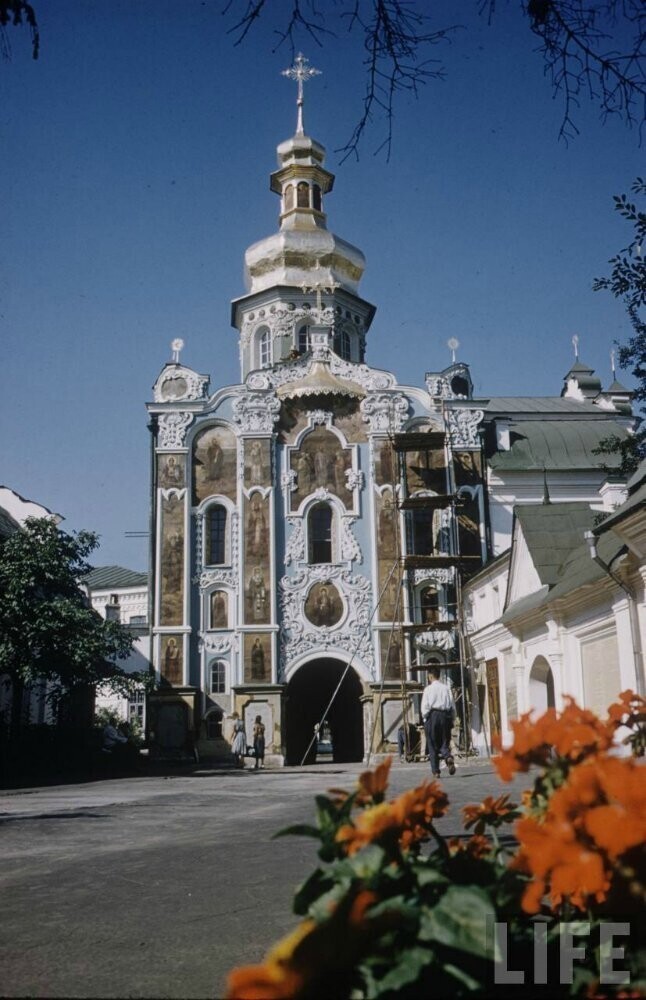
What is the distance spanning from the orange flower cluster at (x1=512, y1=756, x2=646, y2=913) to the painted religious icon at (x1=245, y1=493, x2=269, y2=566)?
31008 millimetres

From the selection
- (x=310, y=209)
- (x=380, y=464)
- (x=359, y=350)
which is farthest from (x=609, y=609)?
(x=310, y=209)

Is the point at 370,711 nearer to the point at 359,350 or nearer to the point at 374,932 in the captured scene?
the point at 359,350

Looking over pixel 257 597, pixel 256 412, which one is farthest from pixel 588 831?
pixel 256 412

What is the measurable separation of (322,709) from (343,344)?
15.9m

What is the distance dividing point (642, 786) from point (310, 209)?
45.6 m

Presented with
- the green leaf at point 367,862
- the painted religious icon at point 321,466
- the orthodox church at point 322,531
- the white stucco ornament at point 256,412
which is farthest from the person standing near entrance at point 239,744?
the green leaf at point 367,862

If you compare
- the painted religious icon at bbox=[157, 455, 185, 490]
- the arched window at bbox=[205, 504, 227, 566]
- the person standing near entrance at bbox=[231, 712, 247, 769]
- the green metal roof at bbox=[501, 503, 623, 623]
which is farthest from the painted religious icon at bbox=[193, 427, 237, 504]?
the green metal roof at bbox=[501, 503, 623, 623]

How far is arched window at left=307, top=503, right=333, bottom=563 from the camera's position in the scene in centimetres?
3372

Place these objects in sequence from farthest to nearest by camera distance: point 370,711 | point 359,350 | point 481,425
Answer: point 359,350
point 481,425
point 370,711

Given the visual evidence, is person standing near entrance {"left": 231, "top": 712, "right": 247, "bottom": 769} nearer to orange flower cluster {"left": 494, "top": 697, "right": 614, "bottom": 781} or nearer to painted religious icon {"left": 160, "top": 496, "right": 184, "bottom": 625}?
painted religious icon {"left": 160, "top": 496, "right": 184, "bottom": 625}

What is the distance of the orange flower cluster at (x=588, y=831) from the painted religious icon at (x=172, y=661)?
30.8 metres

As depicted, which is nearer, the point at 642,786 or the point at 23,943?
the point at 642,786

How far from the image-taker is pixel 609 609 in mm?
A: 16797

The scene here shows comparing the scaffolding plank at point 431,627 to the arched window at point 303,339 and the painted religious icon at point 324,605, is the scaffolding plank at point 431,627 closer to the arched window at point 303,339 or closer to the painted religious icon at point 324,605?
the painted religious icon at point 324,605
